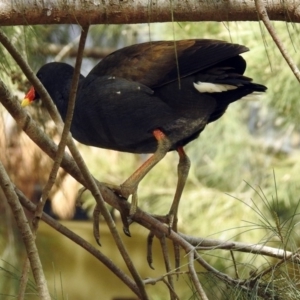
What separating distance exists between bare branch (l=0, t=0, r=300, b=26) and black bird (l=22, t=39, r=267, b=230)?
0.60m

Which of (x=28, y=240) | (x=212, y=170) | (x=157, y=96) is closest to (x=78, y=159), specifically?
(x=28, y=240)

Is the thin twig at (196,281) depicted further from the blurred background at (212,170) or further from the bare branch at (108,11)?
the blurred background at (212,170)

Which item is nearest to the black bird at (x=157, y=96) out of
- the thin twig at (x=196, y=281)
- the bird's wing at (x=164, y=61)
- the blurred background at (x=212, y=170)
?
the bird's wing at (x=164, y=61)

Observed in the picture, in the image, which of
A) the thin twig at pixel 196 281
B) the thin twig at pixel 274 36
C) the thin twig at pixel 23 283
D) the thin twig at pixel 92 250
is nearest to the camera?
the thin twig at pixel 274 36

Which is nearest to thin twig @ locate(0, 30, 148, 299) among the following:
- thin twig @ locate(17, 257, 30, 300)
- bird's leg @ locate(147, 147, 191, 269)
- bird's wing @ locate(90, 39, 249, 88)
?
thin twig @ locate(17, 257, 30, 300)

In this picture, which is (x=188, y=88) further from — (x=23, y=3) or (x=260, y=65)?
(x=260, y=65)

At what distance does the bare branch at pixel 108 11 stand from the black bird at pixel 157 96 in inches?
23.6

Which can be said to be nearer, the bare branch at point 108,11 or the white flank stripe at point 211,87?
the bare branch at point 108,11

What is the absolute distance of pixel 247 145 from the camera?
4133 millimetres

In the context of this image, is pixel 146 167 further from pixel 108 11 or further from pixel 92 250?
pixel 108 11

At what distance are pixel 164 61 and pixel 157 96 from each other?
9cm

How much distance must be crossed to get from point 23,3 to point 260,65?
7.97 feet

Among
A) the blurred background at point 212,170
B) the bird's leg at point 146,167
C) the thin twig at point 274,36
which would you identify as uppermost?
the thin twig at point 274,36

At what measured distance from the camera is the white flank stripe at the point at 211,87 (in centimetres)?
196
